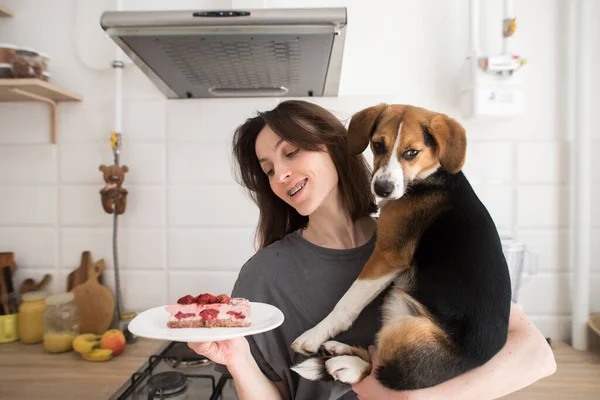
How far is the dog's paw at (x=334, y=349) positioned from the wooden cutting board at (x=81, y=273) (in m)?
1.18

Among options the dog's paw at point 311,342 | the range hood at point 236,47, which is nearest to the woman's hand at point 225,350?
the dog's paw at point 311,342

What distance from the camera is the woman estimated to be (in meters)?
0.82

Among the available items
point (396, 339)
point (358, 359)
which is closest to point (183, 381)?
point (358, 359)

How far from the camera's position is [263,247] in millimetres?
1039

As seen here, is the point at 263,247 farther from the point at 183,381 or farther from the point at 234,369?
the point at 183,381

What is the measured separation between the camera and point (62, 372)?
1.26m

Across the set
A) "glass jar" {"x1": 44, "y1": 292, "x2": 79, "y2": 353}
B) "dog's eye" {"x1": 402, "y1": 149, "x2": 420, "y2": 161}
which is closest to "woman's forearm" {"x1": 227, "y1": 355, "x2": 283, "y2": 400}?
"dog's eye" {"x1": 402, "y1": 149, "x2": 420, "y2": 161}

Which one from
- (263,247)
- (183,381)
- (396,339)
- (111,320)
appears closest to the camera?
(396,339)

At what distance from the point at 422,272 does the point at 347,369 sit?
0.21 m

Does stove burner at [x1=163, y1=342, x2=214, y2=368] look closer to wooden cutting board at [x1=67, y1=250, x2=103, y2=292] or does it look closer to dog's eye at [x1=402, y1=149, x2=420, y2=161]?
wooden cutting board at [x1=67, y1=250, x2=103, y2=292]

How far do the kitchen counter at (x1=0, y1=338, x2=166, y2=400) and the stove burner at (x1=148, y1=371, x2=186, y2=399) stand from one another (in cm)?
10

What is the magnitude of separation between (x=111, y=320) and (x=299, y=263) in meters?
0.99

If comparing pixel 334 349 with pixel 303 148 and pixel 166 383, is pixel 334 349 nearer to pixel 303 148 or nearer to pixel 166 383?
pixel 303 148

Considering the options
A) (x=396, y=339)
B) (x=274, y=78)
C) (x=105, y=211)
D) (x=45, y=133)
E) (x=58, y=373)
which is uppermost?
(x=274, y=78)
